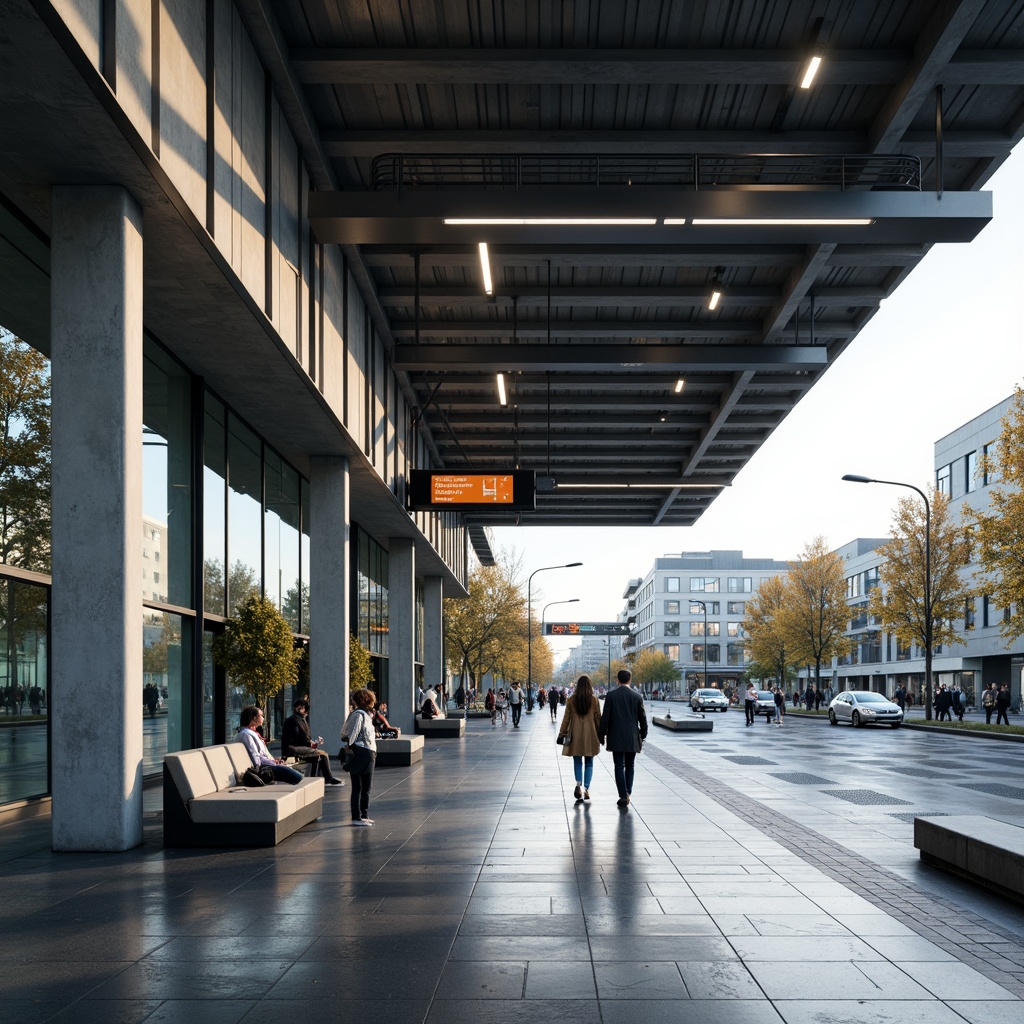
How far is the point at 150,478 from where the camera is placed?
1459 cm

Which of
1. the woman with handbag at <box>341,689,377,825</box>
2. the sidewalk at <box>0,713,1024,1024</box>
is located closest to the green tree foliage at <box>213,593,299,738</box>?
the woman with handbag at <box>341,689,377,825</box>

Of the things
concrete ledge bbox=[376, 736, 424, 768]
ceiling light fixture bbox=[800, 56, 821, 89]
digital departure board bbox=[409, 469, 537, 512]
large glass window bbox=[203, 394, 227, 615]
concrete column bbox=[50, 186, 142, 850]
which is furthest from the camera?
digital departure board bbox=[409, 469, 537, 512]

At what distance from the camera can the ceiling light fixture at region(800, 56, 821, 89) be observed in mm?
11875

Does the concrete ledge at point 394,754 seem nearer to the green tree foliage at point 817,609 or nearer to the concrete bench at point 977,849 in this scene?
the concrete bench at point 977,849

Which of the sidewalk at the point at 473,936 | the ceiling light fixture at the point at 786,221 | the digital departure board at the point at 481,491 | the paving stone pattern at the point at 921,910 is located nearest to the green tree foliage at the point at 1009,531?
the digital departure board at the point at 481,491

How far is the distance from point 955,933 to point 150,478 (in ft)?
36.0

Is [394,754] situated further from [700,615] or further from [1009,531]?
[700,615]

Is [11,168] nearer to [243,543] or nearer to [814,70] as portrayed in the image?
[814,70]

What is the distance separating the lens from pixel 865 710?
43.7 meters

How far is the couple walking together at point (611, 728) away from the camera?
1401cm

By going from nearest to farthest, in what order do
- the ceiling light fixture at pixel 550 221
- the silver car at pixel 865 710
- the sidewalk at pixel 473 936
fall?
the sidewalk at pixel 473 936, the ceiling light fixture at pixel 550 221, the silver car at pixel 865 710

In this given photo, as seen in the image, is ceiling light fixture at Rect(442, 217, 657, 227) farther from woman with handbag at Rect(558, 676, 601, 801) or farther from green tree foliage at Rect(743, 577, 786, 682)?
green tree foliage at Rect(743, 577, 786, 682)

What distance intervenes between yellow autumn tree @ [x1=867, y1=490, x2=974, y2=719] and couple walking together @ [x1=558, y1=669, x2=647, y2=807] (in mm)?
33902

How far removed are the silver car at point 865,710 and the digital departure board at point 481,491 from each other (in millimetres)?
25416
